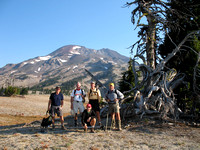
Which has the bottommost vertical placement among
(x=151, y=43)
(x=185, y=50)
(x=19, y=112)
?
(x=19, y=112)

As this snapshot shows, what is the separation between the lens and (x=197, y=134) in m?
7.73

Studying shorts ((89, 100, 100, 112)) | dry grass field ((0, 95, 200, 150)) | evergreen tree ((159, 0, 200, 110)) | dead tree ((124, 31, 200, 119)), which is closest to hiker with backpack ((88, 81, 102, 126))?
shorts ((89, 100, 100, 112))

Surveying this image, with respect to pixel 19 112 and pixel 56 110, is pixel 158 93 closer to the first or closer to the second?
pixel 56 110

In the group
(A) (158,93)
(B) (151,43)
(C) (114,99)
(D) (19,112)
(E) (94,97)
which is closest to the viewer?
(C) (114,99)

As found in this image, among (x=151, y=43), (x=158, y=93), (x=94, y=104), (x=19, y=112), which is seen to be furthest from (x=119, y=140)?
(x=19, y=112)

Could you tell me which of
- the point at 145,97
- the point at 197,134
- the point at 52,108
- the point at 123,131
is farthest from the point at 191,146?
the point at 52,108

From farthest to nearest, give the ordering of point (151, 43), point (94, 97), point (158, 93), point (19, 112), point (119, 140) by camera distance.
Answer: point (19, 112), point (151, 43), point (158, 93), point (94, 97), point (119, 140)

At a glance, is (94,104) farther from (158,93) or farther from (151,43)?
(151,43)

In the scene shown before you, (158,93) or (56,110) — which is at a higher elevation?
(158,93)

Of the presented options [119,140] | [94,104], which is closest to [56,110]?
[94,104]

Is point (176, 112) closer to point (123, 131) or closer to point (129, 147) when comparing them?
point (123, 131)

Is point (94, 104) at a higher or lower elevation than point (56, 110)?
higher

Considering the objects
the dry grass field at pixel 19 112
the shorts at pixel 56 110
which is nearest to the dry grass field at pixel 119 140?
the shorts at pixel 56 110

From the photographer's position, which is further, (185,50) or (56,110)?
(185,50)
